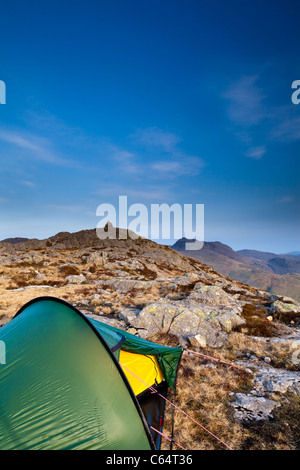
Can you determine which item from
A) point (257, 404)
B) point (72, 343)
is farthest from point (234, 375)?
point (72, 343)

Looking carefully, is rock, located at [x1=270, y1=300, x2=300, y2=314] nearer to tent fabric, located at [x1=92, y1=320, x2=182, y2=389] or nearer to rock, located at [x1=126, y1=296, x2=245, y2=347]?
rock, located at [x1=126, y1=296, x2=245, y2=347]

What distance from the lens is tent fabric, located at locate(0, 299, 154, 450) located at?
3125 mm

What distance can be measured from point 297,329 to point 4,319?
15870mm

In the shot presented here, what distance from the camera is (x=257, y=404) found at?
5.73 metres

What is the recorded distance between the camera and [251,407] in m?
5.62

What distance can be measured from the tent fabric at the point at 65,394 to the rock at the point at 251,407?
346 cm

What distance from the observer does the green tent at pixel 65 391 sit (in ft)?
10.3

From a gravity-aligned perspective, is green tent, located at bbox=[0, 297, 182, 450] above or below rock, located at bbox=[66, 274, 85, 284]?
above

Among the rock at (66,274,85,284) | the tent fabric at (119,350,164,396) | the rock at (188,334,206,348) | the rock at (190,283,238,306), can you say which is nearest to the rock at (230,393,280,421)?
the tent fabric at (119,350,164,396)

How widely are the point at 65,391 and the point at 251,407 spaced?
193 inches

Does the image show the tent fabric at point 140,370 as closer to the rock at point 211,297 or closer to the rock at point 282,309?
the rock at point 211,297

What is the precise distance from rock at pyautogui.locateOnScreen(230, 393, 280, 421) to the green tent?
82.4 inches

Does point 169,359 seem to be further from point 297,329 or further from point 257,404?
point 297,329

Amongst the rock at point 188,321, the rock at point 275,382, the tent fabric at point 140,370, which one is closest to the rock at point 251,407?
the rock at point 275,382
